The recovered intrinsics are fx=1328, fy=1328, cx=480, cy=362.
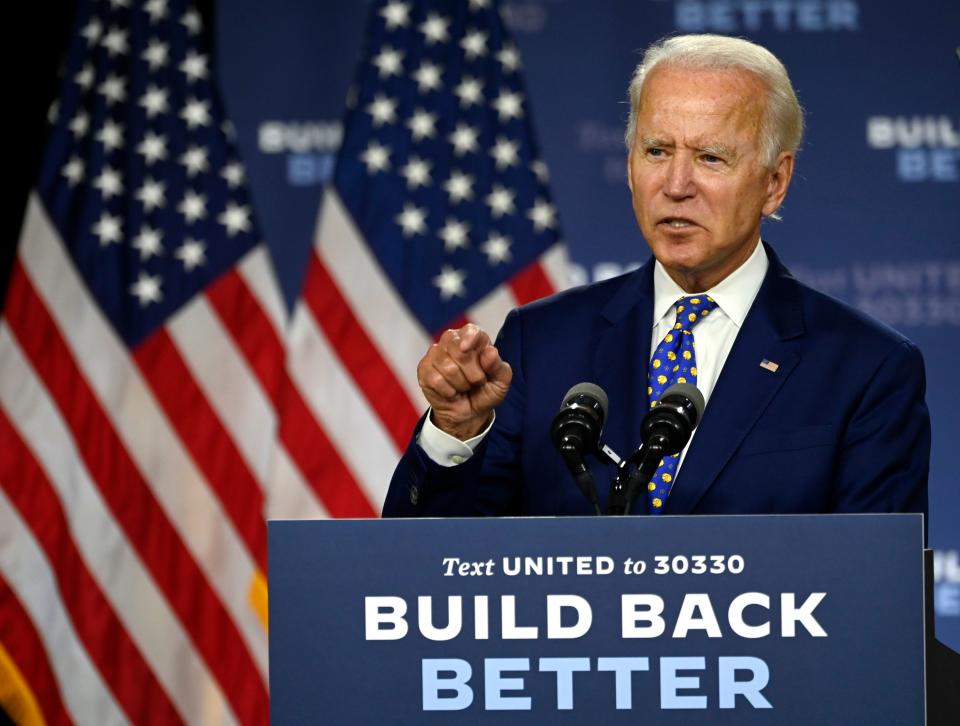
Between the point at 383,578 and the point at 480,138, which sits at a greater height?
the point at 480,138

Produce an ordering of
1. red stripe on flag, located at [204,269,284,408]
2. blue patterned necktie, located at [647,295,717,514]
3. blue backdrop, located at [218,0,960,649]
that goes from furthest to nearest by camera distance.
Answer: blue backdrop, located at [218,0,960,649], red stripe on flag, located at [204,269,284,408], blue patterned necktie, located at [647,295,717,514]

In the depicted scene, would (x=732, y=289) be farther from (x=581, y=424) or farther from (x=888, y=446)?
(x=581, y=424)

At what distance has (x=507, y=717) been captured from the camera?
1417 mm

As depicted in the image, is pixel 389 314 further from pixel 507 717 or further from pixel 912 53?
pixel 507 717

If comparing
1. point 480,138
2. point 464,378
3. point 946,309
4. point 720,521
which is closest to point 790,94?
point 464,378

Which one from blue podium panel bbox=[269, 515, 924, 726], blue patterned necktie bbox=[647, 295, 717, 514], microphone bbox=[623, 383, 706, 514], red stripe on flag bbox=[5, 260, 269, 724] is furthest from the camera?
red stripe on flag bbox=[5, 260, 269, 724]

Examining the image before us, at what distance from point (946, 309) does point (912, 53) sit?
86cm

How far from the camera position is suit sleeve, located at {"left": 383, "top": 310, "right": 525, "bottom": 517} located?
5.90 feet

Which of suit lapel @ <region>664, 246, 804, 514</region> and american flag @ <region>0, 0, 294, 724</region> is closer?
suit lapel @ <region>664, 246, 804, 514</region>

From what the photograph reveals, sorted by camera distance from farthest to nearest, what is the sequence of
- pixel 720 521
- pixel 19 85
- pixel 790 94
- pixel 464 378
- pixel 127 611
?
pixel 19 85, pixel 127 611, pixel 790 94, pixel 464 378, pixel 720 521

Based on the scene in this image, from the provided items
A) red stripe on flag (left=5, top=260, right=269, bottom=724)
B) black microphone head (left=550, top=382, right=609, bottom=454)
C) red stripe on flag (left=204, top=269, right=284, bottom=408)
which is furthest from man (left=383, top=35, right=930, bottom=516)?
red stripe on flag (left=5, top=260, right=269, bottom=724)

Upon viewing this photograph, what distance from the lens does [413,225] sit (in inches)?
165

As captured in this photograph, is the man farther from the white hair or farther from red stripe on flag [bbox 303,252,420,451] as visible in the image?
red stripe on flag [bbox 303,252,420,451]

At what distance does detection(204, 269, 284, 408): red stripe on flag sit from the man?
2.17 m
